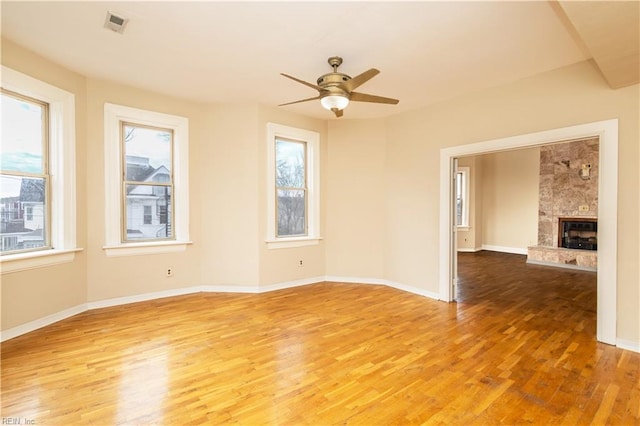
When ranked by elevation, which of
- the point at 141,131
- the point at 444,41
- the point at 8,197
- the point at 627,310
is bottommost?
the point at 627,310

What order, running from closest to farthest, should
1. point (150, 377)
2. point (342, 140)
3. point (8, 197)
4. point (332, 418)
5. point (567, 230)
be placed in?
point (332, 418) < point (150, 377) < point (8, 197) < point (342, 140) < point (567, 230)

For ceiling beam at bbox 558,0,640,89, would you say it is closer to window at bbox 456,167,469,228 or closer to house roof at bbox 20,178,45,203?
house roof at bbox 20,178,45,203

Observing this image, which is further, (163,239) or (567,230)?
(567,230)

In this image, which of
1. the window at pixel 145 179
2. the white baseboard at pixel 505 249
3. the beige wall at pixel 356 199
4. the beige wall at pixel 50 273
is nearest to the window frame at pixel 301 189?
the beige wall at pixel 356 199

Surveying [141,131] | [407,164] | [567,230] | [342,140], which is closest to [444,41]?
[407,164]

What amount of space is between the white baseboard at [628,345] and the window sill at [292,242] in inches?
151

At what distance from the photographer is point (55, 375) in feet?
7.93

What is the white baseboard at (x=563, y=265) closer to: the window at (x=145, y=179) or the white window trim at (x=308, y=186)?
the white window trim at (x=308, y=186)

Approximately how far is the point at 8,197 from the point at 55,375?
1.95 m

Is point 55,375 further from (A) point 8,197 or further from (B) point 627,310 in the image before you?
(B) point 627,310

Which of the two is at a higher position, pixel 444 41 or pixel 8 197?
pixel 444 41

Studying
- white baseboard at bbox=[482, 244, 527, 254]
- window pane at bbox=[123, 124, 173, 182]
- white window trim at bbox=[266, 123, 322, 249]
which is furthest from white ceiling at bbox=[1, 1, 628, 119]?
white baseboard at bbox=[482, 244, 527, 254]

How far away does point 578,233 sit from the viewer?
722 cm

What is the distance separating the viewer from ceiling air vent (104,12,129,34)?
2546 mm
